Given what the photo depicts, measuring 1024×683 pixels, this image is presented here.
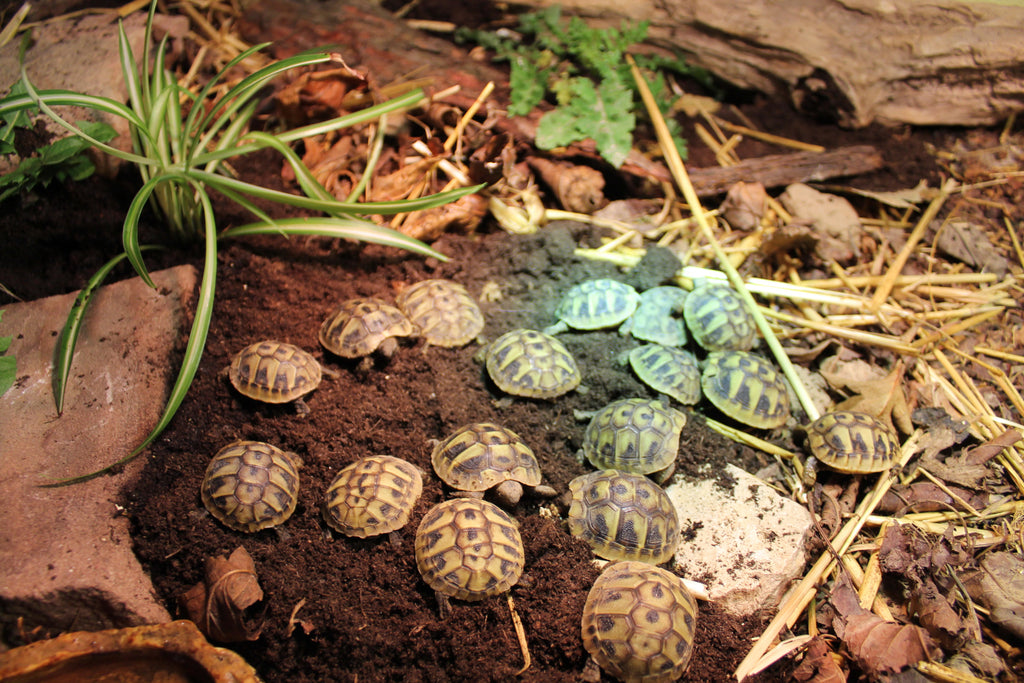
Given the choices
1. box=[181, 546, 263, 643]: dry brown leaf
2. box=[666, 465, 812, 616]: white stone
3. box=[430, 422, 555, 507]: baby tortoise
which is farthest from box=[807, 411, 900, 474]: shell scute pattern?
box=[181, 546, 263, 643]: dry brown leaf

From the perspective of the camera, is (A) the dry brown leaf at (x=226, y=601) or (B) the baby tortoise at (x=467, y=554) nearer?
(A) the dry brown leaf at (x=226, y=601)

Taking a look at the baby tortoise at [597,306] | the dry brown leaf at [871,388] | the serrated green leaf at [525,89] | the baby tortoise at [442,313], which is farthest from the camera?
the serrated green leaf at [525,89]

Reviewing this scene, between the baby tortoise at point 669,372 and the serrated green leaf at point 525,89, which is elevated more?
the serrated green leaf at point 525,89

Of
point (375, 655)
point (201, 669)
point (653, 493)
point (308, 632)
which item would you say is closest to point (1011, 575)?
point (653, 493)

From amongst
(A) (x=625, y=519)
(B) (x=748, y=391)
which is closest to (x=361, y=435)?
(A) (x=625, y=519)

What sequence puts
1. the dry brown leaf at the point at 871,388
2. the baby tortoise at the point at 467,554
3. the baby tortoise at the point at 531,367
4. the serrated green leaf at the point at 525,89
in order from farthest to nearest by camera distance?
the serrated green leaf at the point at 525,89, the dry brown leaf at the point at 871,388, the baby tortoise at the point at 531,367, the baby tortoise at the point at 467,554

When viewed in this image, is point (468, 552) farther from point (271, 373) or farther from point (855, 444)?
point (855, 444)

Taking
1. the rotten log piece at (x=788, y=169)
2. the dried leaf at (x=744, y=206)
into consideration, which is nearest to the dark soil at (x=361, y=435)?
the dried leaf at (x=744, y=206)

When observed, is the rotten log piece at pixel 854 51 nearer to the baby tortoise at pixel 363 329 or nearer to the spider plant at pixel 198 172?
the spider plant at pixel 198 172

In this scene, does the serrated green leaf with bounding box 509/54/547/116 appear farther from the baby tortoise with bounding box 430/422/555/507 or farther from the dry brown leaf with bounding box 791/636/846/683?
the dry brown leaf with bounding box 791/636/846/683
